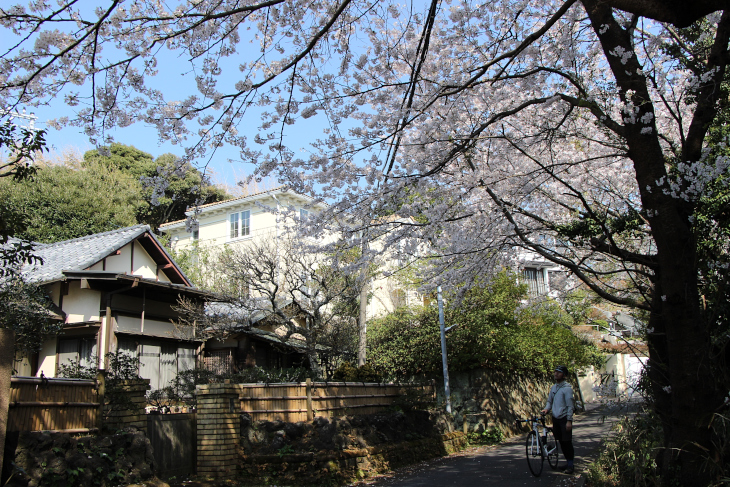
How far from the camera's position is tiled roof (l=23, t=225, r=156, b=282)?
49.3ft

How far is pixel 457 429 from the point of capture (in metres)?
14.9

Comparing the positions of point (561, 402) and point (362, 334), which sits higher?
point (362, 334)

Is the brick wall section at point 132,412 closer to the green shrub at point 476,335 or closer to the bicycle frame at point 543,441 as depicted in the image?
the bicycle frame at point 543,441

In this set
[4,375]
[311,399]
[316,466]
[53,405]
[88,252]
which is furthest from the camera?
[88,252]

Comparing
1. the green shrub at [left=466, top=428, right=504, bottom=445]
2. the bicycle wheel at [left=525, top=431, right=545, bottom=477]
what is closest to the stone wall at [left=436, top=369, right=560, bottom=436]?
the green shrub at [left=466, top=428, right=504, bottom=445]

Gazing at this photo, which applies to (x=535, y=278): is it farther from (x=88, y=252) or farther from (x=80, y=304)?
(x=80, y=304)

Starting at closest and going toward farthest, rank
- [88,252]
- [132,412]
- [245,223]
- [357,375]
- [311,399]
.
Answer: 1. [132,412]
2. [311,399]
3. [357,375]
4. [88,252]
5. [245,223]

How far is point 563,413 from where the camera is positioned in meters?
8.98

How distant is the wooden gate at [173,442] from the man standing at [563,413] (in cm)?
605

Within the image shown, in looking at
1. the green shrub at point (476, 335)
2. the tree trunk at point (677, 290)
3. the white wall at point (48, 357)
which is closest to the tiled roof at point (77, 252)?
the white wall at point (48, 357)

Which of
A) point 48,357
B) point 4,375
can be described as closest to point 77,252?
point 48,357

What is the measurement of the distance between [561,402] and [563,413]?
188 millimetres

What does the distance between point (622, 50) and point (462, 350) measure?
11487 mm

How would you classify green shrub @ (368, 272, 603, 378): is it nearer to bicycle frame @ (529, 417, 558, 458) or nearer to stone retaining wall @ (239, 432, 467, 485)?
bicycle frame @ (529, 417, 558, 458)
